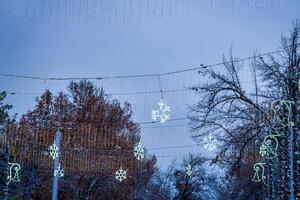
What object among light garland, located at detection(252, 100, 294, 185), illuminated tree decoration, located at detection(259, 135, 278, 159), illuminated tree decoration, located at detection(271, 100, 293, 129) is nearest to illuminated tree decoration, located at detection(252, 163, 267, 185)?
light garland, located at detection(252, 100, 294, 185)

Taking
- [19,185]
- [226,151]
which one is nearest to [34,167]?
[19,185]

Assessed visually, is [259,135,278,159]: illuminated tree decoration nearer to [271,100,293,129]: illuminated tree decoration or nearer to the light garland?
the light garland

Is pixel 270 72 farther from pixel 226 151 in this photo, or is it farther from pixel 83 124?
pixel 83 124

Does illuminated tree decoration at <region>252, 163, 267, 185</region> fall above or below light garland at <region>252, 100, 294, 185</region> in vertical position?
below

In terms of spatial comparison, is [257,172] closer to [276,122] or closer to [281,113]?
[281,113]

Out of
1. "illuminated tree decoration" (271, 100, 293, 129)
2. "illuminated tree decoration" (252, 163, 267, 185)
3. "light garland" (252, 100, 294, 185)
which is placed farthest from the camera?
"illuminated tree decoration" (252, 163, 267, 185)

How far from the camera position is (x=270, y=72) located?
20.1m

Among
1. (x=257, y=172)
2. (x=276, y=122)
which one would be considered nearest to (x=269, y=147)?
(x=276, y=122)

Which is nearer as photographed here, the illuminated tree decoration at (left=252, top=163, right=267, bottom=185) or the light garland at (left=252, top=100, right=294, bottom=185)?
the light garland at (left=252, top=100, right=294, bottom=185)

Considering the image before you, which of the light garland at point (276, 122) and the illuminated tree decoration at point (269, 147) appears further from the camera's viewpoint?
the illuminated tree decoration at point (269, 147)

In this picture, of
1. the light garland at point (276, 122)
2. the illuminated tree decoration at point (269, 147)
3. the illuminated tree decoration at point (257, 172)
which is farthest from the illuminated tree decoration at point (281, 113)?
the illuminated tree decoration at point (257, 172)

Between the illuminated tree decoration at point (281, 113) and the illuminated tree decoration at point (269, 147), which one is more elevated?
the illuminated tree decoration at point (281, 113)

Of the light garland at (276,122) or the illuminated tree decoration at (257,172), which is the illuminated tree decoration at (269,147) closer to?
the light garland at (276,122)

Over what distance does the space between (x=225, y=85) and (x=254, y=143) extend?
252 centimetres
